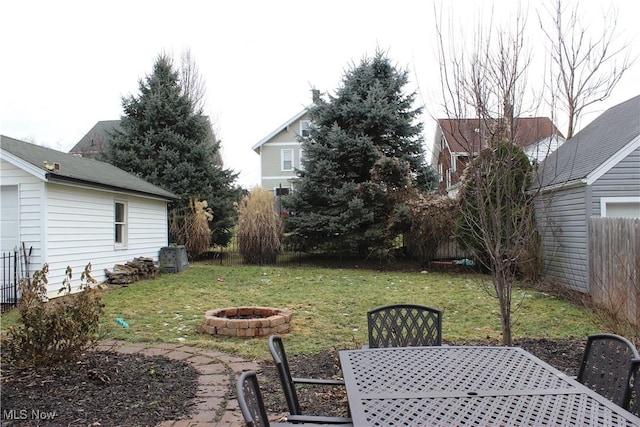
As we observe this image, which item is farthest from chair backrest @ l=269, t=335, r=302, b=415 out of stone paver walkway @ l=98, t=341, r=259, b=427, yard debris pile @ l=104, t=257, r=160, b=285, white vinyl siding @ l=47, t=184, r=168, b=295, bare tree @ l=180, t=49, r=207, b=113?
bare tree @ l=180, t=49, r=207, b=113

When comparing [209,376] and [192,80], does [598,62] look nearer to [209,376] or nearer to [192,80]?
[209,376]

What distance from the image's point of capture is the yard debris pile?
10.2 m

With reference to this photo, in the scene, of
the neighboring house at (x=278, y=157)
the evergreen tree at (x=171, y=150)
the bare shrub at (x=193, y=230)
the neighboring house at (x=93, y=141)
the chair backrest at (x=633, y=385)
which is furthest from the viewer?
the neighboring house at (x=93, y=141)

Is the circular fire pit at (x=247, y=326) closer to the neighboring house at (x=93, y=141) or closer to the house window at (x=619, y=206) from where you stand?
the house window at (x=619, y=206)

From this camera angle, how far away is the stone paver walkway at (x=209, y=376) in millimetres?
2876

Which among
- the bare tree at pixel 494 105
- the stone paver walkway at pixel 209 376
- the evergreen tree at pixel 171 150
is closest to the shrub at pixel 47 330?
the stone paver walkway at pixel 209 376

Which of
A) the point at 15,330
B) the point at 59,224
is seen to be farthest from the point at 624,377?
the point at 59,224

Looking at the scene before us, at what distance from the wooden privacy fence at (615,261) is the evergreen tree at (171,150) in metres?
12.0

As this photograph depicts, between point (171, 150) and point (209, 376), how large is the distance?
13.5 metres

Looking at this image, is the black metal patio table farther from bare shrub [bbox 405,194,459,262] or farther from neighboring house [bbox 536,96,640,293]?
bare shrub [bbox 405,194,459,262]

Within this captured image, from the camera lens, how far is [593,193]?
8633mm

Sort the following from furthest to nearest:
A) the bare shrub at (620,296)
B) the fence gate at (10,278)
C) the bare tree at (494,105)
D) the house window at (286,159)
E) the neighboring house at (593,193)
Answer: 1. the house window at (286,159)
2. the neighboring house at (593,193)
3. the fence gate at (10,278)
4. the bare shrub at (620,296)
5. the bare tree at (494,105)

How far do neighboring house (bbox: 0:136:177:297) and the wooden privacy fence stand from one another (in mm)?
9642

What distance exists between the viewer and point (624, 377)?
209cm
